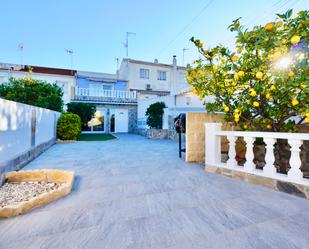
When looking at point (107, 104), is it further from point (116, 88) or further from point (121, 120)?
point (116, 88)

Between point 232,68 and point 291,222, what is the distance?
2.55 m

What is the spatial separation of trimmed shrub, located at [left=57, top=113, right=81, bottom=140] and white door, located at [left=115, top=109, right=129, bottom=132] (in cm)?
701

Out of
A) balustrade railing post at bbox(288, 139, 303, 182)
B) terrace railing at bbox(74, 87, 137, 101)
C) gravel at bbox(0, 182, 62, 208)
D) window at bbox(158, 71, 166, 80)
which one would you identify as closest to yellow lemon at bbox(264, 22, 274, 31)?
balustrade railing post at bbox(288, 139, 303, 182)

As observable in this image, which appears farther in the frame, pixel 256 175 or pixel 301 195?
pixel 256 175

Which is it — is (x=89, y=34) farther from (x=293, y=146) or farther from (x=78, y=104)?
(x=293, y=146)

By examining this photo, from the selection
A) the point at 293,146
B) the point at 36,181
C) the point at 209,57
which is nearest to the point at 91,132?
the point at 36,181

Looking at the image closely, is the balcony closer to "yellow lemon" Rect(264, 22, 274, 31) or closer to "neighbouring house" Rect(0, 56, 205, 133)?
"neighbouring house" Rect(0, 56, 205, 133)

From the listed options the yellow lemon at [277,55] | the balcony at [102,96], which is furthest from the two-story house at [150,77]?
the yellow lemon at [277,55]

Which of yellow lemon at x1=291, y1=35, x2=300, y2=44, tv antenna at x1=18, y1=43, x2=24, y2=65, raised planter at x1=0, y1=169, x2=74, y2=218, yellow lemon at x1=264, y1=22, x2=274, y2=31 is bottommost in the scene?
raised planter at x1=0, y1=169, x2=74, y2=218

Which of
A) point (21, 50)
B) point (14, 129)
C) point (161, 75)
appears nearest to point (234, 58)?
point (14, 129)

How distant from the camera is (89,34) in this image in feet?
45.1

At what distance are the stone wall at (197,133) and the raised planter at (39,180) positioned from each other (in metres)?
2.95

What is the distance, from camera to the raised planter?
6.56 ft

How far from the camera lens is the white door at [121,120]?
16672 millimetres
